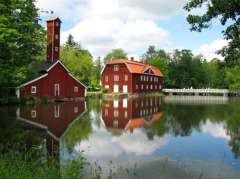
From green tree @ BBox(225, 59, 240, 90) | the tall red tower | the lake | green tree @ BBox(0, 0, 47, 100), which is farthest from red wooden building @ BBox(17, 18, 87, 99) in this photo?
green tree @ BBox(225, 59, 240, 90)

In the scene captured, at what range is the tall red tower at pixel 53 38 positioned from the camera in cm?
3375

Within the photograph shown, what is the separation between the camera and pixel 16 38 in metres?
24.3

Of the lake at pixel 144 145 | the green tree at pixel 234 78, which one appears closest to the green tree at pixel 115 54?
the green tree at pixel 234 78

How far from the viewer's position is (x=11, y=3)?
24.9 metres

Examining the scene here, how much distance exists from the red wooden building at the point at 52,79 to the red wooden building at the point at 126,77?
16.2 metres

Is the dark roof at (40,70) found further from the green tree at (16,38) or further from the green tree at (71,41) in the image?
the green tree at (71,41)

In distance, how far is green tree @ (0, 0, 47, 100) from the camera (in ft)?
76.9

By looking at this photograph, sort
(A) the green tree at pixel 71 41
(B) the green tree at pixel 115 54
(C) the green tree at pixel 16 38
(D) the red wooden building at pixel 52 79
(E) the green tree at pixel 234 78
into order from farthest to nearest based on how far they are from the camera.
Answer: (B) the green tree at pixel 115 54 < (A) the green tree at pixel 71 41 < (E) the green tree at pixel 234 78 < (D) the red wooden building at pixel 52 79 < (C) the green tree at pixel 16 38

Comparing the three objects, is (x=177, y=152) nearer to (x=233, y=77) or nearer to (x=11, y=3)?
(x=11, y=3)

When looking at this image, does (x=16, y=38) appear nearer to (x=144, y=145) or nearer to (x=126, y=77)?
(x=144, y=145)

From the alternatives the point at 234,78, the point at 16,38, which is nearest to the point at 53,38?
the point at 16,38

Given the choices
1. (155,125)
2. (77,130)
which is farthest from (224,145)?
(77,130)

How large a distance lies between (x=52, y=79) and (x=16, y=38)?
8.83 metres

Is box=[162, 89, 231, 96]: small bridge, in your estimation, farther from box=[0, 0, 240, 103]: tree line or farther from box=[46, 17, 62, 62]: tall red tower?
box=[46, 17, 62, 62]: tall red tower
